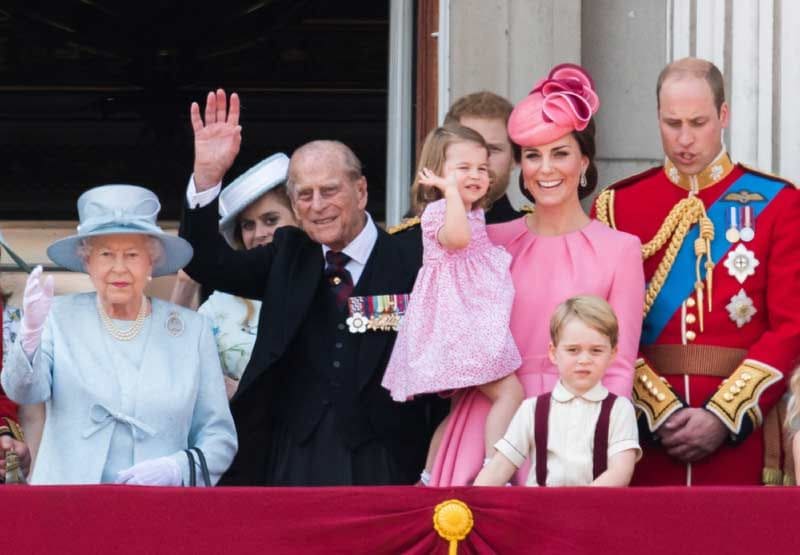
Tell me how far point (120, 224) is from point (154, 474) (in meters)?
0.65

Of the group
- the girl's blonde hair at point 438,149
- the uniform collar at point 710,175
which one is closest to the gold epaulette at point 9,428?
the girl's blonde hair at point 438,149

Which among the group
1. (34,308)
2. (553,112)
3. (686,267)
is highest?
(553,112)

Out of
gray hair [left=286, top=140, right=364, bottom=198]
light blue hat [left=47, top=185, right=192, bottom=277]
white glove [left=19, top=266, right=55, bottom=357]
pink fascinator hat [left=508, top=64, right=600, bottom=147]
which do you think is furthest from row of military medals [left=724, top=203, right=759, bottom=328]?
white glove [left=19, top=266, right=55, bottom=357]

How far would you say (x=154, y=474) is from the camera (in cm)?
560

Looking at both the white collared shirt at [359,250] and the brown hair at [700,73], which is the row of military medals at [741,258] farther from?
the white collared shirt at [359,250]

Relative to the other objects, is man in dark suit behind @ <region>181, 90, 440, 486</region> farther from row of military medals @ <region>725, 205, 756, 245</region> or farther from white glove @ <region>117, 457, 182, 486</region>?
row of military medals @ <region>725, 205, 756, 245</region>

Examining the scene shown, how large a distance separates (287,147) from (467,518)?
5878mm

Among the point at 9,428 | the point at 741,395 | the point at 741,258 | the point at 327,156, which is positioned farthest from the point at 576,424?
the point at 9,428

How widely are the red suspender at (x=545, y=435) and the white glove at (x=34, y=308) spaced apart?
3.92ft

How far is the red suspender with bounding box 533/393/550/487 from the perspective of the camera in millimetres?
A: 5516

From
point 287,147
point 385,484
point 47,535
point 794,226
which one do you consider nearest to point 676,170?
point 794,226

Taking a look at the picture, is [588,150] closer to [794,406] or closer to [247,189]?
[794,406]

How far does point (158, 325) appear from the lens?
584 centimetres

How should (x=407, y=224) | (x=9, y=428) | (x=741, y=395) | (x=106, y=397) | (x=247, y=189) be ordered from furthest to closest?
(x=247, y=189), (x=407, y=224), (x=9, y=428), (x=741, y=395), (x=106, y=397)
